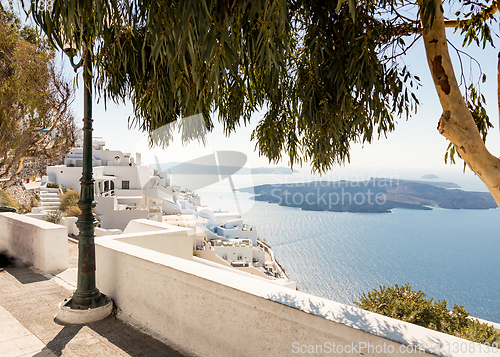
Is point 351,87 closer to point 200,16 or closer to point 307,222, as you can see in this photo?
point 200,16

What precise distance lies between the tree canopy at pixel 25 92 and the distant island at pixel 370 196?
54.3 feet

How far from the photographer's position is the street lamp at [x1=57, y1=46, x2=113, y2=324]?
3160 mm

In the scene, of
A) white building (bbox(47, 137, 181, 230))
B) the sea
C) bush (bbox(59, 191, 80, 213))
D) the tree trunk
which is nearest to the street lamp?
the tree trunk

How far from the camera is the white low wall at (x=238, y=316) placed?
1.60m

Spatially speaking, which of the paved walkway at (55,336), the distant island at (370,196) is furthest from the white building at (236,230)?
the paved walkway at (55,336)

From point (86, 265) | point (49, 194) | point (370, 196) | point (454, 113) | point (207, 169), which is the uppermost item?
point (454, 113)

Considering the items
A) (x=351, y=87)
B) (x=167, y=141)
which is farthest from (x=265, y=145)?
(x=351, y=87)

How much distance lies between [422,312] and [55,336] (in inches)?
189

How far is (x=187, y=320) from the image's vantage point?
8.46 ft

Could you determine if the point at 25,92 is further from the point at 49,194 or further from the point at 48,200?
the point at 49,194

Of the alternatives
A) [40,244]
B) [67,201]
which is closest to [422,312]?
[40,244]

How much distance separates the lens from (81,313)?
315 cm

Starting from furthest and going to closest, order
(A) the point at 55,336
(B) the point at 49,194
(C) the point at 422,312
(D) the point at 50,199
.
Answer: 1. (B) the point at 49,194
2. (D) the point at 50,199
3. (C) the point at 422,312
4. (A) the point at 55,336

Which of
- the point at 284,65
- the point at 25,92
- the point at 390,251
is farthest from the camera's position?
the point at 390,251
